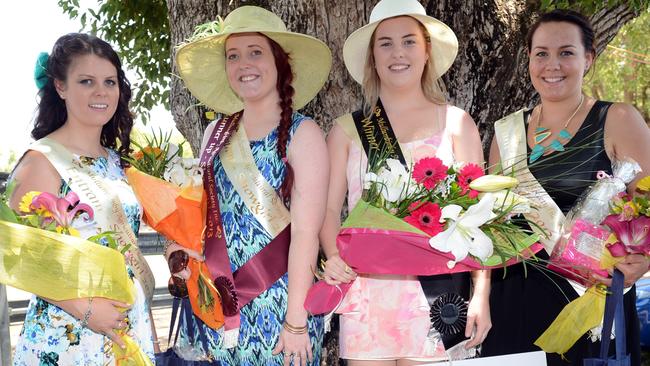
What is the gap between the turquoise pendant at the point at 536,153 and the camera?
3.08 metres

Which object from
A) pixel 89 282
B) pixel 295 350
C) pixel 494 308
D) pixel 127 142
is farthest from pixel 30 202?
pixel 494 308

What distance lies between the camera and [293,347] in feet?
9.16

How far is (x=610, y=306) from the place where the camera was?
277 centimetres

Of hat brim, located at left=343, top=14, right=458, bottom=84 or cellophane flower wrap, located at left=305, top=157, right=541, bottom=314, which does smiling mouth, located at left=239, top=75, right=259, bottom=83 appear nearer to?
hat brim, located at left=343, top=14, right=458, bottom=84

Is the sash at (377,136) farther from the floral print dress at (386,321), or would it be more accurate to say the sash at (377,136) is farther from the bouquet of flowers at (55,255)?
the bouquet of flowers at (55,255)

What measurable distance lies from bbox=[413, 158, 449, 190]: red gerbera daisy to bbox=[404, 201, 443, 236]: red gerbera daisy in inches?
2.8

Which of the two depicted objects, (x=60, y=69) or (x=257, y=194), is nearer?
(x=257, y=194)

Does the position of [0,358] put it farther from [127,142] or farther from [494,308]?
[494,308]

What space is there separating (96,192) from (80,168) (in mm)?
120

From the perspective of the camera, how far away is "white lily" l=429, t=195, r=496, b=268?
2.52m

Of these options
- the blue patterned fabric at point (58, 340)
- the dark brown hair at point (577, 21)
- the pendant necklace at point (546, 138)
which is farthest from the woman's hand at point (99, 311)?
the dark brown hair at point (577, 21)

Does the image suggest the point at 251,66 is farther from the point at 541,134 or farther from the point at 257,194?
the point at 541,134

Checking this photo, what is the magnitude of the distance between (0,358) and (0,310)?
10.6 inches

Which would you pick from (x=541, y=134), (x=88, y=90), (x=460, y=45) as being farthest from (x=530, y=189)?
(x=88, y=90)
